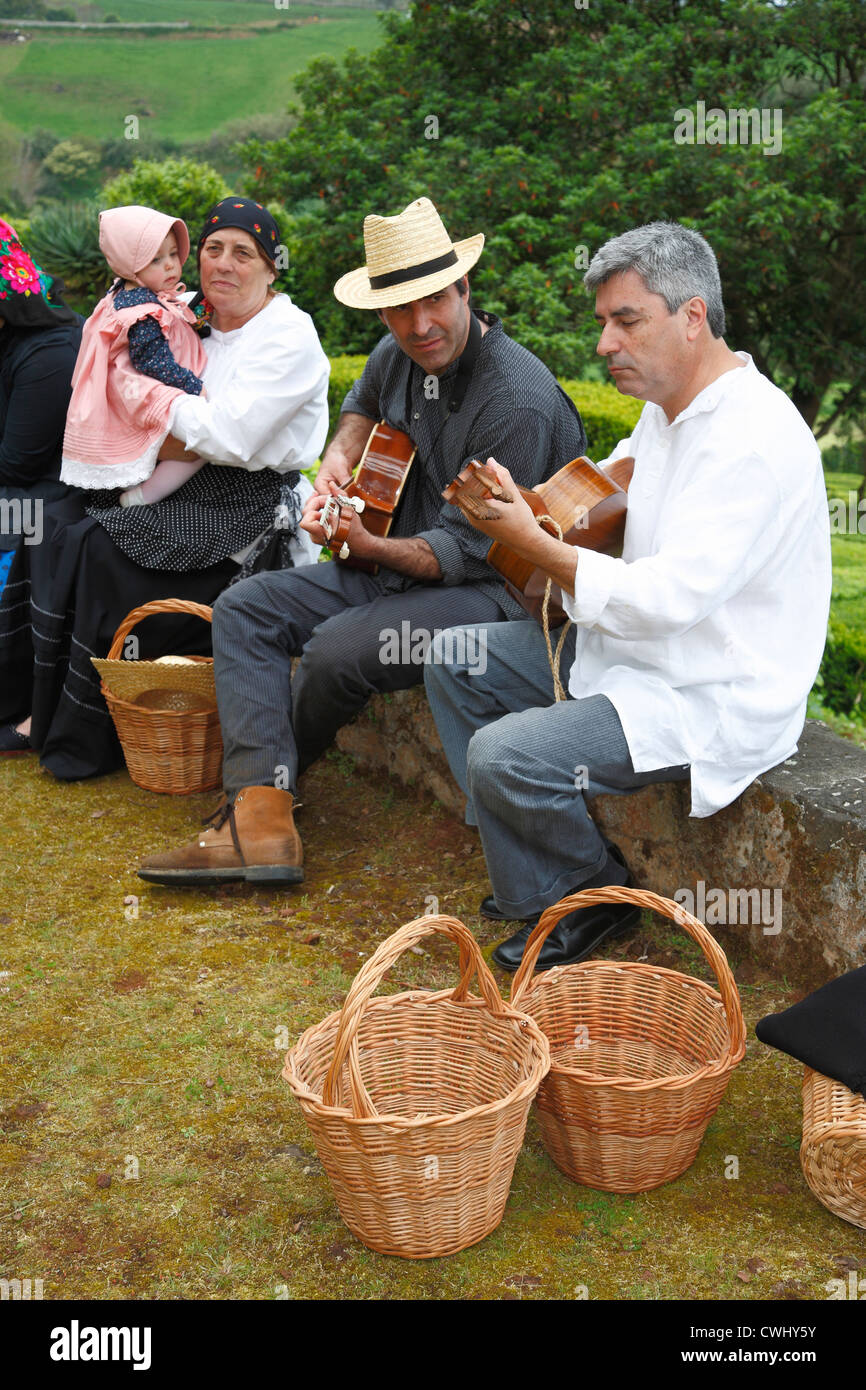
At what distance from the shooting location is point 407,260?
3.56 metres

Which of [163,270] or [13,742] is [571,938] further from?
[163,270]

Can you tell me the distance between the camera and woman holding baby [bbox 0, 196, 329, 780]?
4160mm

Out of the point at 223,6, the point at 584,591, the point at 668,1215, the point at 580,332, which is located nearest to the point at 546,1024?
the point at 668,1215

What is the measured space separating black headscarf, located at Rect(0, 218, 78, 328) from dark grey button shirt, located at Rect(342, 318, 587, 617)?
1512 millimetres

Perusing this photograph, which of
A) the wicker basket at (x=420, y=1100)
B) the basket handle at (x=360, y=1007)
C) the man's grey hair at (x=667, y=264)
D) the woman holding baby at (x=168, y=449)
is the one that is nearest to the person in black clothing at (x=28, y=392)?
the woman holding baby at (x=168, y=449)

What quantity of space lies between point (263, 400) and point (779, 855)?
2.24 m

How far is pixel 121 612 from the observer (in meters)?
4.40

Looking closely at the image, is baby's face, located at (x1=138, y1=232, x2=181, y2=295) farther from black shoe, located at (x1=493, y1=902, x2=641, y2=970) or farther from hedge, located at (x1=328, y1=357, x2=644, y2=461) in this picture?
black shoe, located at (x1=493, y1=902, x2=641, y2=970)

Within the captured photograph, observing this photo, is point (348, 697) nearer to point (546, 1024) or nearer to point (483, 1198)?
point (546, 1024)

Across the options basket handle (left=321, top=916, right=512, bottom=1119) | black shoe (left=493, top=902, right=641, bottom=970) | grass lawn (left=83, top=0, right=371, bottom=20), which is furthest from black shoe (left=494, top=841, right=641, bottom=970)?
grass lawn (left=83, top=0, right=371, bottom=20)

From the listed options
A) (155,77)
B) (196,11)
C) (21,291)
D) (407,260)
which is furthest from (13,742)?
(196,11)

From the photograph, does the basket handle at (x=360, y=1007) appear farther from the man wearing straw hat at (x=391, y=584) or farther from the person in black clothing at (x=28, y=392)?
the person in black clothing at (x=28, y=392)

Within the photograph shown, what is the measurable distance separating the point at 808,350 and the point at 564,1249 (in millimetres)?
10000

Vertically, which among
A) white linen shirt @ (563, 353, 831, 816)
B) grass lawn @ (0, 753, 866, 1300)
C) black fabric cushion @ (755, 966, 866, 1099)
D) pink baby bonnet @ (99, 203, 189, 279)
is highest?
pink baby bonnet @ (99, 203, 189, 279)
